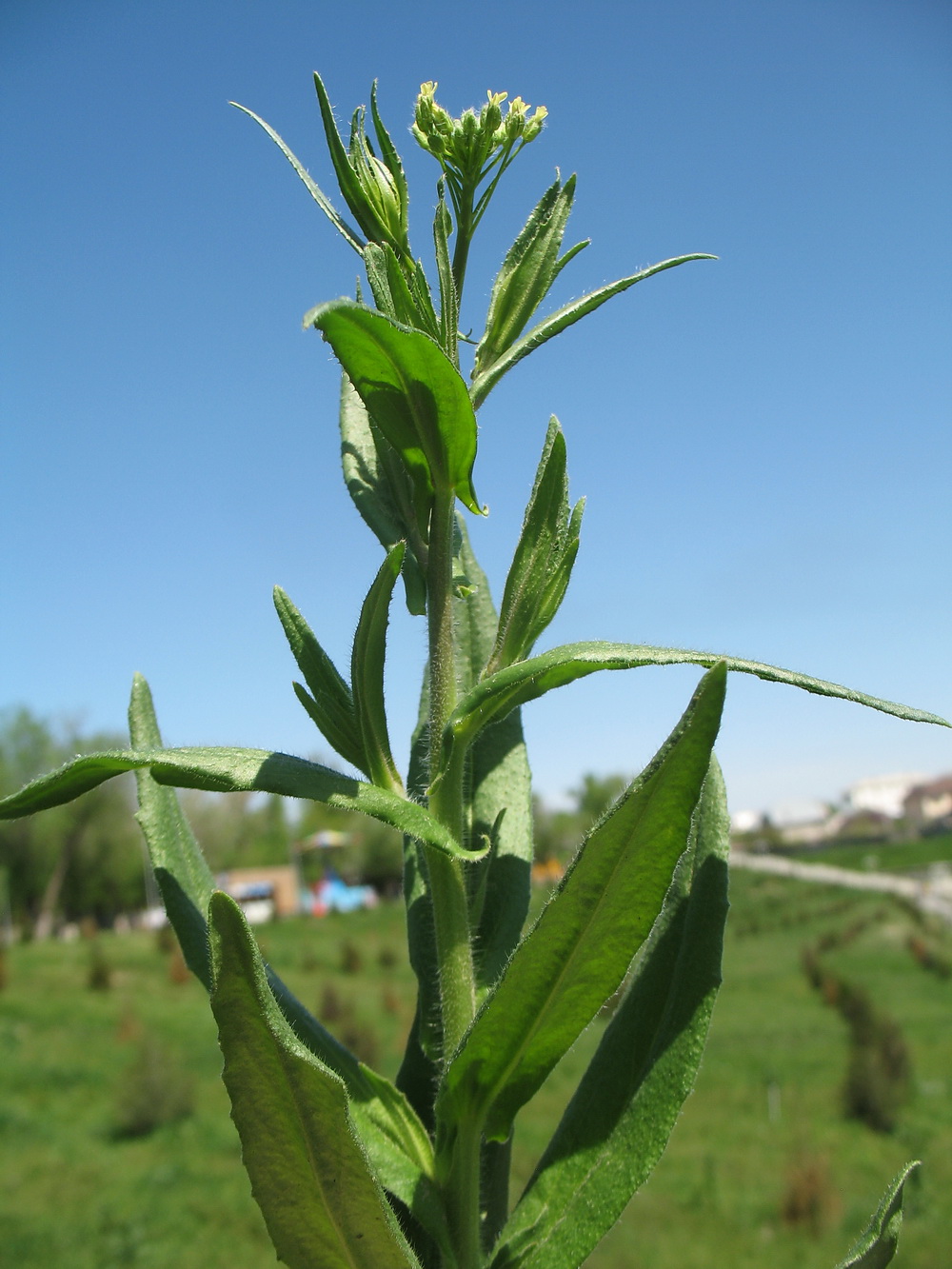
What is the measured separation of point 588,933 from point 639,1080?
333 millimetres

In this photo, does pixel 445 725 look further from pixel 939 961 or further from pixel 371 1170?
pixel 939 961

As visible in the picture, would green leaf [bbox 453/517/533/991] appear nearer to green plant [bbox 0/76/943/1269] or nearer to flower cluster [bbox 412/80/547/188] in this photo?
green plant [bbox 0/76/943/1269]

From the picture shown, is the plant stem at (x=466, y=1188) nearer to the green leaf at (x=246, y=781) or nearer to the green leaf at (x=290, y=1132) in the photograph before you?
the green leaf at (x=290, y=1132)

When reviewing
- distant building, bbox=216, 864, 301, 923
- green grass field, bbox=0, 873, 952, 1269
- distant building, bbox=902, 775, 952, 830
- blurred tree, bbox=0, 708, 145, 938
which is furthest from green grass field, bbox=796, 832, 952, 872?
blurred tree, bbox=0, 708, 145, 938

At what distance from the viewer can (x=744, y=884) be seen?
69.6 metres

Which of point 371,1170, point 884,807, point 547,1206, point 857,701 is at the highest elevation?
point 857,701

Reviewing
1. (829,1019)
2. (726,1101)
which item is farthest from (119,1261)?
(829,1019)

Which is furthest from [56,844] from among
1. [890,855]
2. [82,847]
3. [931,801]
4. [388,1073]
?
[931,801]

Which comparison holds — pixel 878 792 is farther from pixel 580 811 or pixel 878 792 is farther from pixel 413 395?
pixel 413 395

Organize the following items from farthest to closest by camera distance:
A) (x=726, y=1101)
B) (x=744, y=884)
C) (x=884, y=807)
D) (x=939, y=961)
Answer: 1. (x=884, y=807)
2. (x=744, y=884)
3. (x=939, y=961)
4. (x=726, y=1101)

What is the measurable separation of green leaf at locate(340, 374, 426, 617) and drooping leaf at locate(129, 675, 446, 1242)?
0.50 meters

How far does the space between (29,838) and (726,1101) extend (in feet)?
142

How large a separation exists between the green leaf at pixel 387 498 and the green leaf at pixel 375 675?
0.48 ft

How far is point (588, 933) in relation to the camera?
1225mm
